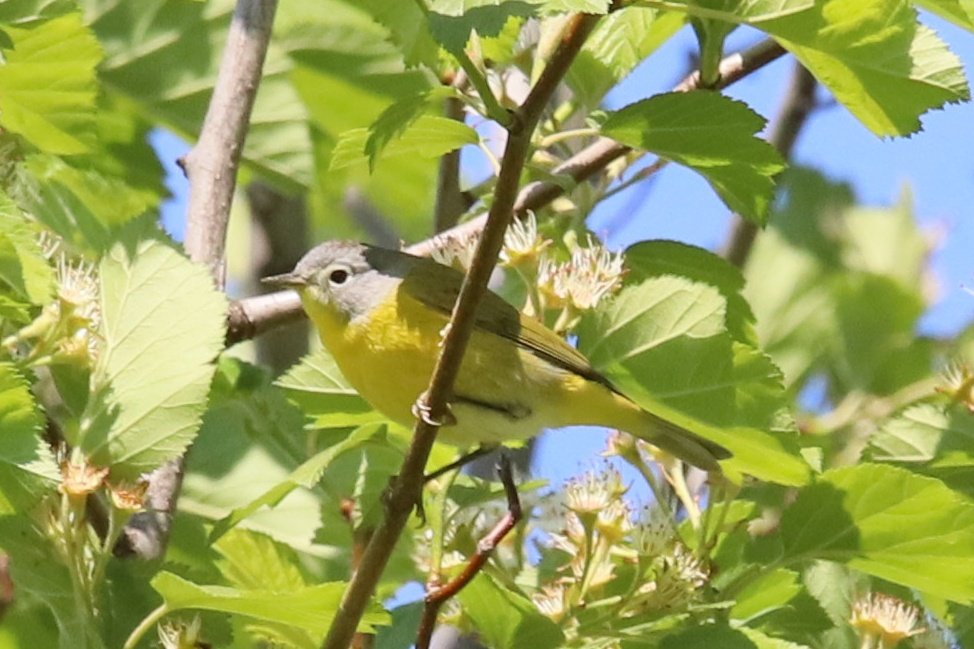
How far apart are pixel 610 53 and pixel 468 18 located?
1.46 metres

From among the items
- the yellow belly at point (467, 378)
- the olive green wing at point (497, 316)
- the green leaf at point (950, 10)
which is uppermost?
the green leaf at point (950, 10)

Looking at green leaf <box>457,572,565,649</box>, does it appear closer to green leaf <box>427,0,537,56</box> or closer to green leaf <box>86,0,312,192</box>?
green leaf <box>427,0,537,56</box>

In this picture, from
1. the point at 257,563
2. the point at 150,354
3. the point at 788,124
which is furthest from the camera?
the point at 788,124

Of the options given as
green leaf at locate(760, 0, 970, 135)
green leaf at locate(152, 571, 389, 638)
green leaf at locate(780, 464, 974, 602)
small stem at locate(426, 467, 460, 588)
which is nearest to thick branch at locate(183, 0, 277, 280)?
small stem at locate(426, 467, 460, 588)

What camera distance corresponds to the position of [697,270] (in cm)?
321

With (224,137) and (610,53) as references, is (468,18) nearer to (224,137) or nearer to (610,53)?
(610,53)

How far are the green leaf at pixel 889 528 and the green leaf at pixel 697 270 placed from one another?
1.56ft

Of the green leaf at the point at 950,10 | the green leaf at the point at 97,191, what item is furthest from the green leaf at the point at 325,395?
the green leaf at the point at 950,10

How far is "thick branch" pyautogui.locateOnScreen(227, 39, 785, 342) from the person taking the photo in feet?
11.0

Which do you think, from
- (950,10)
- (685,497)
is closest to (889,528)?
(685,497)

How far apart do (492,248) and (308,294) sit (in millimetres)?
1563

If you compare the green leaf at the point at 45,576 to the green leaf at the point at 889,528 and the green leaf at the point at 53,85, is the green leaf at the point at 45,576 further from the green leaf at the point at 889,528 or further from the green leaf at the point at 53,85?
the green leaf at the point at 889,528

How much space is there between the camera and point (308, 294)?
11.9 feet

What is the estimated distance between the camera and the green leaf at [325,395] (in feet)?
10.2
